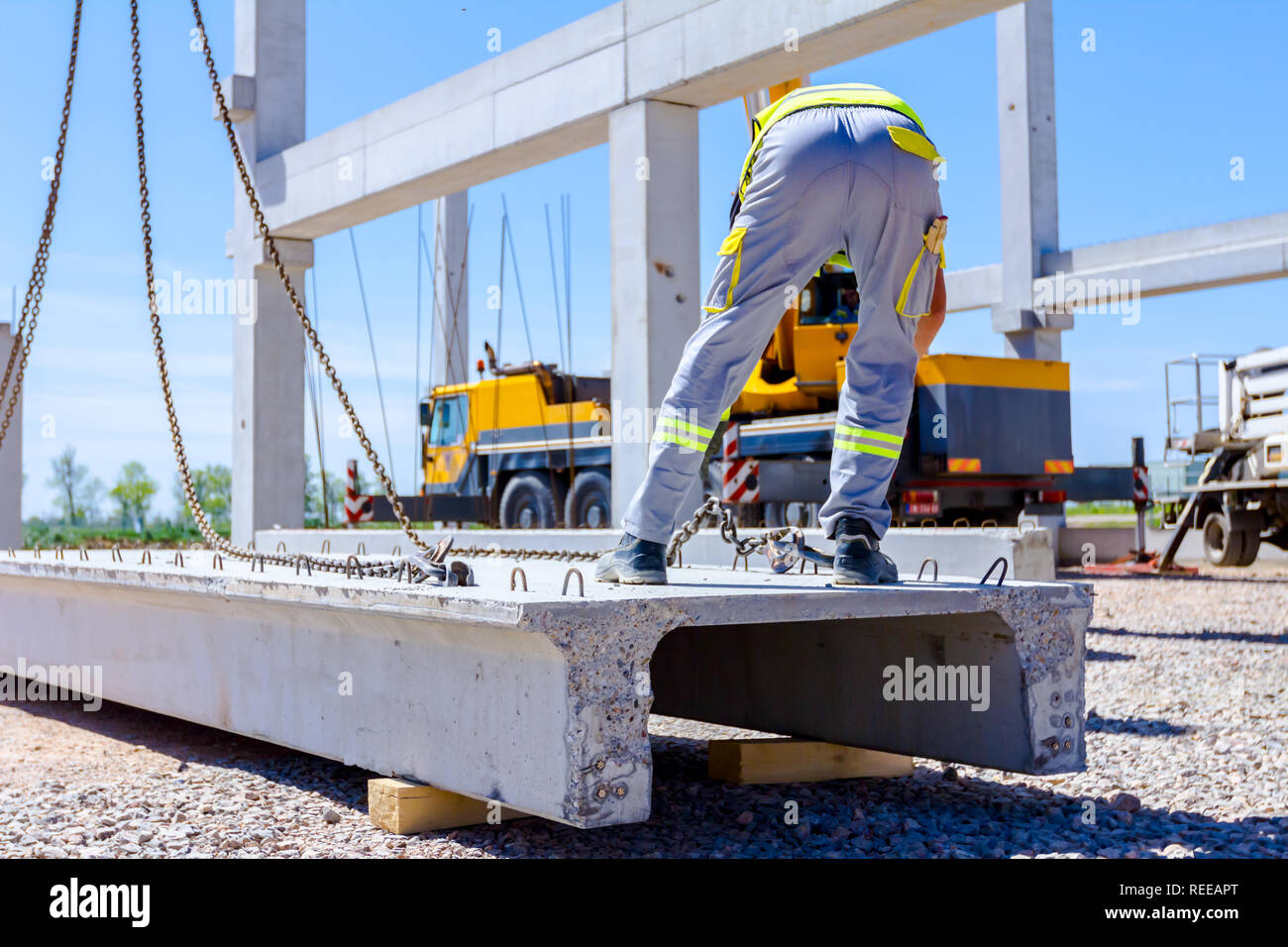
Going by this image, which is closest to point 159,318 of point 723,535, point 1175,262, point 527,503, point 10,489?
point 723,535

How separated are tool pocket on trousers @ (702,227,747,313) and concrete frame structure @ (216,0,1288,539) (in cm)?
432

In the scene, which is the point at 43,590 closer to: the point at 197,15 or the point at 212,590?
the point at 212,590

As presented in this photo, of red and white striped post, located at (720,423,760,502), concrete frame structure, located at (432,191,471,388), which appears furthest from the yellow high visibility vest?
concrete frame structure, located at (432,191,471,388)

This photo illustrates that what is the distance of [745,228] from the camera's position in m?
3.14

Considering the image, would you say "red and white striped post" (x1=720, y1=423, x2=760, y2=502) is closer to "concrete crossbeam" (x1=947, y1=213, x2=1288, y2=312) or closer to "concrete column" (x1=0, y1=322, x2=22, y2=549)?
"concrete column" (x1=0, y1=322, x2=22, y2=549)

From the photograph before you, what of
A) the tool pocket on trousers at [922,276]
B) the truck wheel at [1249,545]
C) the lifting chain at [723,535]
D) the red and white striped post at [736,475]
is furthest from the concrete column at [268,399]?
the truck wheel at [1249,545]

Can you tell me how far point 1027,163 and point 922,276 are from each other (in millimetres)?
15212

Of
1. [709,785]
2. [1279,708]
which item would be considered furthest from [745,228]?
[1279,708]

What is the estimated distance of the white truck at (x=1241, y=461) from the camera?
1409cm

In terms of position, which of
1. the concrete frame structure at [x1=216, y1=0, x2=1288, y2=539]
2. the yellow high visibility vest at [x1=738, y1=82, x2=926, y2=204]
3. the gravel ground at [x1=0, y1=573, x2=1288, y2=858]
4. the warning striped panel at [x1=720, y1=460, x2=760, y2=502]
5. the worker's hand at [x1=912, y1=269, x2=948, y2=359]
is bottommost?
the gravel ground at [x1=0, y1=573, x2=1288, y2=858]

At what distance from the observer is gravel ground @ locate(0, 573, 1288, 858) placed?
9.72 ft

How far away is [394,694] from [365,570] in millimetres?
497
